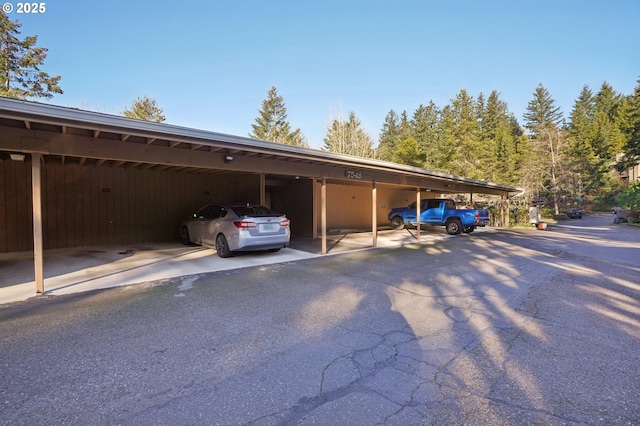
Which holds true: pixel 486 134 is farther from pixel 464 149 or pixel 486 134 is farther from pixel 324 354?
pixel 324 354

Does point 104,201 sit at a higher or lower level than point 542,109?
lower

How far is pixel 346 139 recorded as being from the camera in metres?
31.4

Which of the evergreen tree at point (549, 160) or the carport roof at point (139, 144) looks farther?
the evergreen tree at point (549, 160)

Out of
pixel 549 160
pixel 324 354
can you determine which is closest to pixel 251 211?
pixel 324 354

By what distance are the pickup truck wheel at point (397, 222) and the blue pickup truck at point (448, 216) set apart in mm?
445

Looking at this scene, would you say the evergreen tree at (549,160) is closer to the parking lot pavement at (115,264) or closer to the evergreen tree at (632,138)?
the evergreen tree at (632,138)

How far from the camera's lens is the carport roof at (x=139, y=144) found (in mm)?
4652

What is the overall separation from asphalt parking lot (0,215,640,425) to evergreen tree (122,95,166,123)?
3480cm

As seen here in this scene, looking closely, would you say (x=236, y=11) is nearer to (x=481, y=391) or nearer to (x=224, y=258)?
(x=224, y=258)

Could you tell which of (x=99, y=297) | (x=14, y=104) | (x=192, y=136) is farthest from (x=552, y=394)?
(x=14, y=104)

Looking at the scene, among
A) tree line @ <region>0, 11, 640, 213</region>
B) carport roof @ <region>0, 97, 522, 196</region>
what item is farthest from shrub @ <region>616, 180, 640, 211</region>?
carport roof @ <region>0, 97, 522, 196</region>

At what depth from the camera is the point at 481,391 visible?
248cm

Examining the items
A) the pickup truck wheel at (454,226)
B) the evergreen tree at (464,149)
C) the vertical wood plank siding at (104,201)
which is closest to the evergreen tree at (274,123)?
the evergreen tree at (464,149)

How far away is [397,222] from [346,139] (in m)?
15.6
